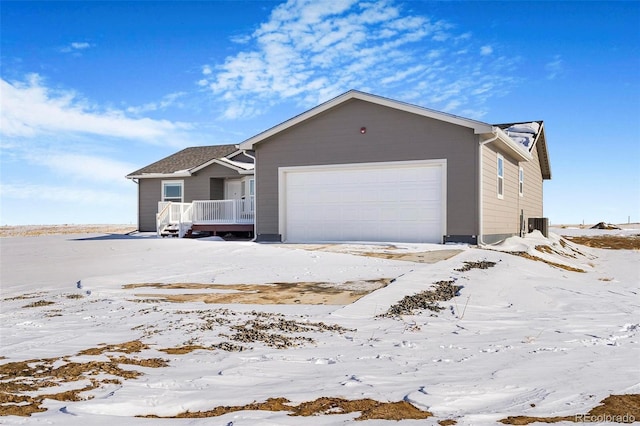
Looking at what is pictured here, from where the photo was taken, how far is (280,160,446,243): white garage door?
14953 millimetres

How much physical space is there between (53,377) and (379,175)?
1254 cm

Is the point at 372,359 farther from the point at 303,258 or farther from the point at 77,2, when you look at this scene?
the point at 77,2

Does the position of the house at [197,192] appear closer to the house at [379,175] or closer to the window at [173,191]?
the window at [173,191]

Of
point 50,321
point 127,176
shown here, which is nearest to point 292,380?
point 50,321

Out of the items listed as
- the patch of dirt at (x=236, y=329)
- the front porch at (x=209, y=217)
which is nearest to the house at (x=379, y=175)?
the front porch at (x=209, y=217)

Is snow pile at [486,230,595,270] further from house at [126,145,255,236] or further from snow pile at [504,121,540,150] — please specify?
house at [126,145,255,236]

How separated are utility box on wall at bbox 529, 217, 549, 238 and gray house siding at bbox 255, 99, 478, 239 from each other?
9522 mm

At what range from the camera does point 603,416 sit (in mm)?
3006

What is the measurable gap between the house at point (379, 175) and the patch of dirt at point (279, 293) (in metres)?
6.98

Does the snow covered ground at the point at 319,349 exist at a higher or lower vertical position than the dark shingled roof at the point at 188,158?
lower

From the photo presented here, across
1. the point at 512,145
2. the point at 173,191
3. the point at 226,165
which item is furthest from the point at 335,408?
the point at 173,191

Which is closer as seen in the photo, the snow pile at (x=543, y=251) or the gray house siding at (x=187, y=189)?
the snow pile at (x=543, y=251)

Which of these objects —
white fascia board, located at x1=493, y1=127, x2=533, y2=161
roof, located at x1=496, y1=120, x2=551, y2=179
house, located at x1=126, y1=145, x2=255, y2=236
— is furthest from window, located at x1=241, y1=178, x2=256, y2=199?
roof, located at x1=496, y1=120, x2=551, y2=179

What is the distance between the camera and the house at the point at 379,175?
14.5 m
